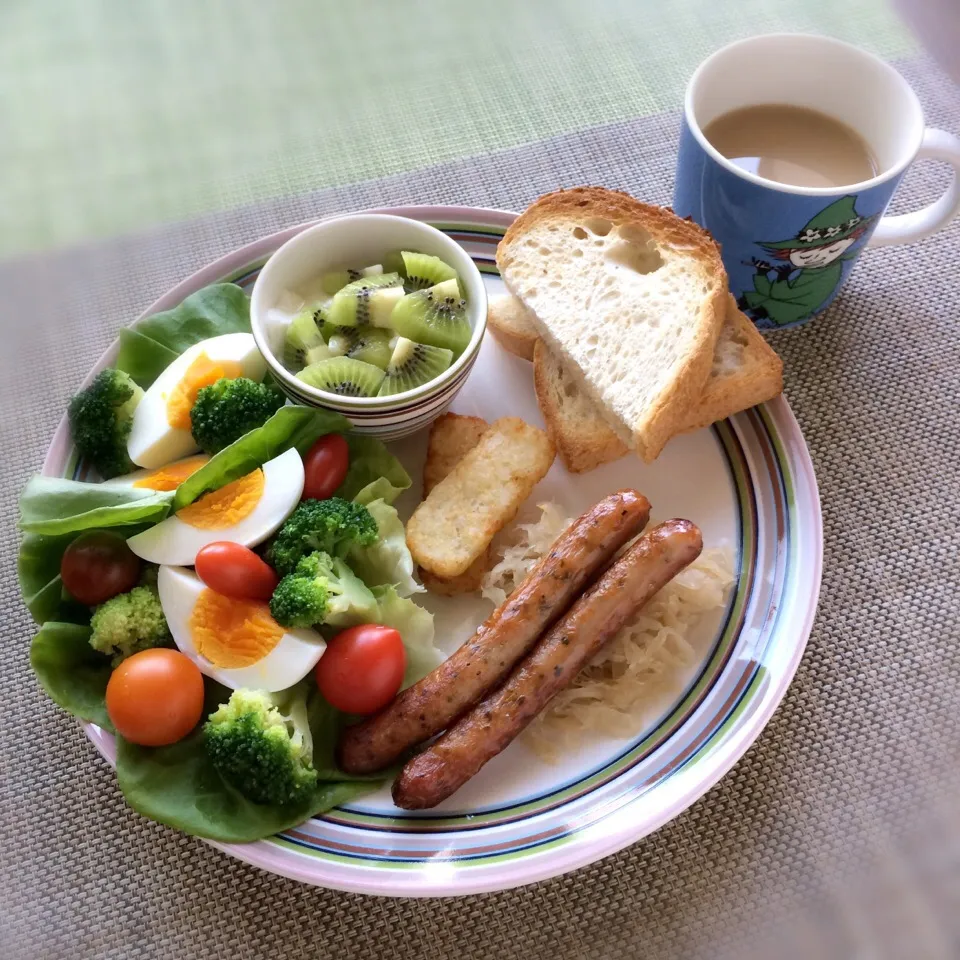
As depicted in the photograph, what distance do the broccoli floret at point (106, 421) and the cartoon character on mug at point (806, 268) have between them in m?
1.38

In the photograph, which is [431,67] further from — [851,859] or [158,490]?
[851,859]

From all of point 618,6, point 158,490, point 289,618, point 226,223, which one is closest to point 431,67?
point 618,6

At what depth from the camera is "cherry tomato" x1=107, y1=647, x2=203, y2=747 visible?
5.15 feet

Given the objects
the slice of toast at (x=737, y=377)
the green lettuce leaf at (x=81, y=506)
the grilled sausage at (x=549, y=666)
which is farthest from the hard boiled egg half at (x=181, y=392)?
the slice of toast at (x=737, y=377)

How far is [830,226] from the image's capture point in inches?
74.5

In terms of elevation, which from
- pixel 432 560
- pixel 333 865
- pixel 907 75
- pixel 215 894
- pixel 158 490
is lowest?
pixel 215 894

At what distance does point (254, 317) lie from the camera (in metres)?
1.83

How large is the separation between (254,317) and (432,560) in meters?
0.60

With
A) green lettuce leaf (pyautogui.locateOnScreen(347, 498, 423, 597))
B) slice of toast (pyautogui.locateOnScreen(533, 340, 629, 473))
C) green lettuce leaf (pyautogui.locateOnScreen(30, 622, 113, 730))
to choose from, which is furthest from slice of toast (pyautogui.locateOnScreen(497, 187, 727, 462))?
green lettuce leaf (pyautogui.locateOnScreen(30, 622, 113, 730))

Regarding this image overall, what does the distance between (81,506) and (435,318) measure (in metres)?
0.77

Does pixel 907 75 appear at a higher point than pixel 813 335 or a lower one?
higher

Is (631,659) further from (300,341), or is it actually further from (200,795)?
(300,341)

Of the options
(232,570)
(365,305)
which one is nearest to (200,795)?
(232,570)

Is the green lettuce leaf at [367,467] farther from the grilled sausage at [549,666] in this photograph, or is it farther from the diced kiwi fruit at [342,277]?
the grilled sausage at [549,666]
